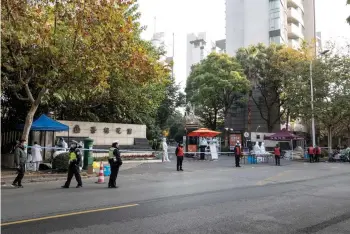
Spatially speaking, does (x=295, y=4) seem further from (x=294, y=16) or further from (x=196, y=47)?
(x=196, y=47)

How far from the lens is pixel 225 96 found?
4244cm

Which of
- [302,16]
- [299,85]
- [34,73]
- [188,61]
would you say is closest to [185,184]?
[34,73]

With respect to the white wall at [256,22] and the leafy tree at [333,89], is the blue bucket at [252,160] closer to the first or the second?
the leafy tree at [333,89]

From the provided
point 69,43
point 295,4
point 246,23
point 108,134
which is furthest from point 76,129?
point 295,4

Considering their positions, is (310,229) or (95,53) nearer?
(310,229)

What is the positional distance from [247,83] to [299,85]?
7.50 m

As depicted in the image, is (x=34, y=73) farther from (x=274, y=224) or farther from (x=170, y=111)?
(x=170, y=111)

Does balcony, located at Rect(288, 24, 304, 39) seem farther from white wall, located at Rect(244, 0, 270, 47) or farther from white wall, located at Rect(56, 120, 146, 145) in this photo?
white wall, located at Rect(56, 120, 146, 145)

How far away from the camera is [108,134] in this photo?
2564 centimetres

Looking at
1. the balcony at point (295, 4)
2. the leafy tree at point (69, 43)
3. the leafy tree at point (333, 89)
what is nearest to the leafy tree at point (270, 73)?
the leafy tree at point (333, 89)

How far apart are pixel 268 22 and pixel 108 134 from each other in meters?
35.0

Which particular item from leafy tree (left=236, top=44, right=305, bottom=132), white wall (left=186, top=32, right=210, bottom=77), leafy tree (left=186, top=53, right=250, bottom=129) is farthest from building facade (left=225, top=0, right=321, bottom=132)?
white wall (left=186, top=32, right=210, bottom=77)

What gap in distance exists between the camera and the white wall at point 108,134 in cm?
2398

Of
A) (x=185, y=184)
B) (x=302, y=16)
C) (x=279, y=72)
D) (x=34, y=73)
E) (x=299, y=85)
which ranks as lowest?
(x=185, y=184)
